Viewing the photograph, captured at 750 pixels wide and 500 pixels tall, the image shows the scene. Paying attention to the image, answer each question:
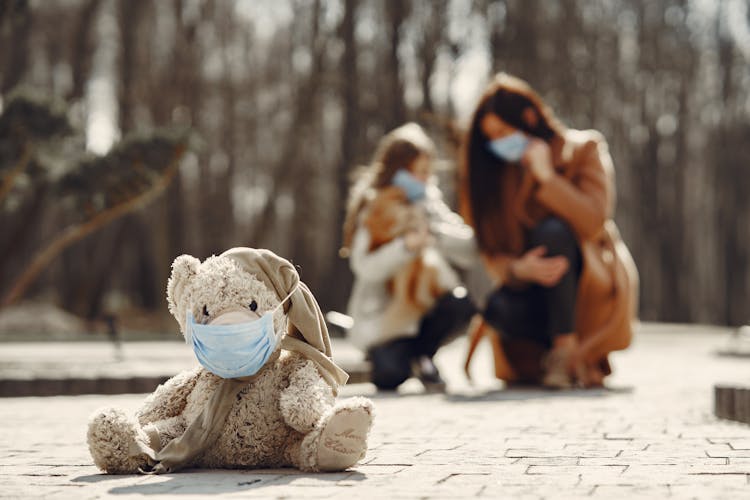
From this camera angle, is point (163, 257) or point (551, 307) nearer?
point (551, 307)

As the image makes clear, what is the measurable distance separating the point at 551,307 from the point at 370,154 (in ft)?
57.8

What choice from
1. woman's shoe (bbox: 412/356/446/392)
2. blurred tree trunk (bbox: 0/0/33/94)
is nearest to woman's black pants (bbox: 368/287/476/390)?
woman's shoe (bbox: 412/356/446/392)

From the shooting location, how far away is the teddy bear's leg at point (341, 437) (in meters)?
4.26

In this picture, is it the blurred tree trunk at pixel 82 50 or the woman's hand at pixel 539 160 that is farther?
the blurred tree trunk at pixel 82 50

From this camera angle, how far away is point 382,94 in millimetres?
26062

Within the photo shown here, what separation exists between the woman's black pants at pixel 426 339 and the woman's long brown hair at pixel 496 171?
44cm

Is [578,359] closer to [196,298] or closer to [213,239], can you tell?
[196,298]

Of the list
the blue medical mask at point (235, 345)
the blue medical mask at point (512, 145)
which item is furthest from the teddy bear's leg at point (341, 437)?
the blue medical mask at point (512, 145)

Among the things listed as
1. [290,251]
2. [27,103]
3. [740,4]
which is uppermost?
[740,4]

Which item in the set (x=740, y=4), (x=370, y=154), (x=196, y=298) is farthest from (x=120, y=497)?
(x=740, y=4)

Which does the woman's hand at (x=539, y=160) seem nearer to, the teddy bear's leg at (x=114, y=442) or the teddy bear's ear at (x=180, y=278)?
the teddy bear's ear at (x=180, y=278)

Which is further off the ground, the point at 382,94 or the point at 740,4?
the point at 740,4

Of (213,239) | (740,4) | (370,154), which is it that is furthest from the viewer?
(740,4)

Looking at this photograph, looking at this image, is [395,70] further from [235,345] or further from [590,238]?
[235,345]
